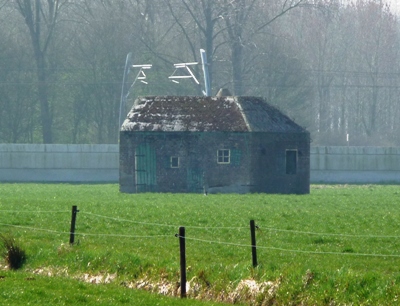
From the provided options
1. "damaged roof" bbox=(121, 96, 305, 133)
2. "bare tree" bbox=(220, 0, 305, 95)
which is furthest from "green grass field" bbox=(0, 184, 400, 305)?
"bare tree" bbox=(220, 0, 305, 95)

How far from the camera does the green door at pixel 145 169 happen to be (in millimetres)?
43062

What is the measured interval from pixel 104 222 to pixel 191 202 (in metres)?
9.73

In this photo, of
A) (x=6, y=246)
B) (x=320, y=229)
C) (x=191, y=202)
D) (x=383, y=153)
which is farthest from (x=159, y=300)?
(x=383, y=153)

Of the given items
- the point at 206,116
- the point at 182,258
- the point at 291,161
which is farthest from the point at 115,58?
the point at 182,258

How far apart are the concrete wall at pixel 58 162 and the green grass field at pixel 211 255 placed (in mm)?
28827

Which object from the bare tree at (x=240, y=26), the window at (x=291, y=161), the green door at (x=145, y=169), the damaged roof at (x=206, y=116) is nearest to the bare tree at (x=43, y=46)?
the bare tree at (x=240, y=26)

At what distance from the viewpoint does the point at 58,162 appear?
5681cm

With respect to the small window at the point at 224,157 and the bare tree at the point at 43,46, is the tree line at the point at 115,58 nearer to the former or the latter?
the bare tree at the point at 43,46

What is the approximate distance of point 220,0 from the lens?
66.3 metres

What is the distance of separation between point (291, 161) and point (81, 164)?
1771 cm

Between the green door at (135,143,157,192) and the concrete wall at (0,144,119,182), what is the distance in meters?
13.7

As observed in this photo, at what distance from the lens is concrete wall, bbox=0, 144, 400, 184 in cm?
5678

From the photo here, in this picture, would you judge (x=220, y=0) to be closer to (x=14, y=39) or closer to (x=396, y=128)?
(x=14, y=39)

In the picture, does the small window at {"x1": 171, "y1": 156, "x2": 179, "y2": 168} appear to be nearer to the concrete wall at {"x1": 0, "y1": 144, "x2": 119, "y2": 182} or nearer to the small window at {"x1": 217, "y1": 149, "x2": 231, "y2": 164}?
the small window at {"x1": 217, "y1": 149, "x2": 231, "y2": 164}
